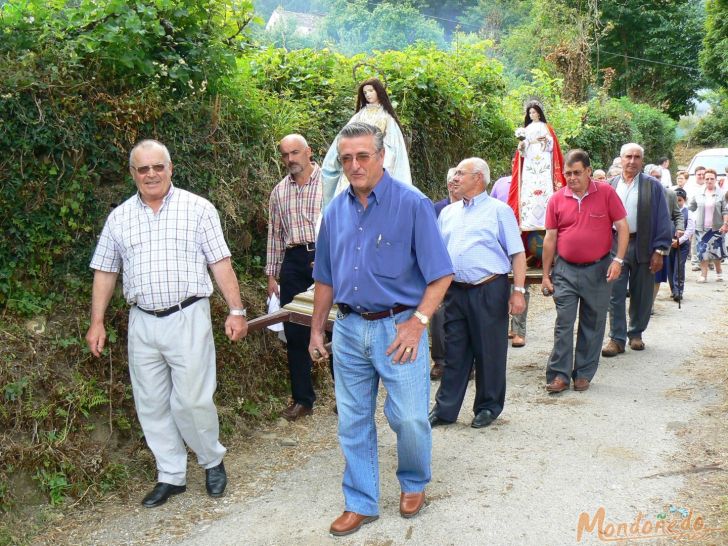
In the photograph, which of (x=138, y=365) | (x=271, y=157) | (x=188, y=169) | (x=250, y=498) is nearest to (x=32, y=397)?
(x=138, y=365)

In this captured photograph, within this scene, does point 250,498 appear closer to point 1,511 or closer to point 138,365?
point 138,365

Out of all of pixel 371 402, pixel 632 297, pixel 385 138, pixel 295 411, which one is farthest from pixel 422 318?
pixel 632 297

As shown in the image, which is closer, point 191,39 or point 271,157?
point 191,39

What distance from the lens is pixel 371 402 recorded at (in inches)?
182

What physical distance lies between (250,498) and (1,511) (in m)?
1.43

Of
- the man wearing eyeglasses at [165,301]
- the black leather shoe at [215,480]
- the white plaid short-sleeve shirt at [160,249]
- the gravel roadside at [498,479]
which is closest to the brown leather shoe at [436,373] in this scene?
the gravel roadside at [498,479]

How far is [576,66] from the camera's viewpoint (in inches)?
1012

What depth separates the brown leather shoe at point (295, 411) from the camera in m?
6.61

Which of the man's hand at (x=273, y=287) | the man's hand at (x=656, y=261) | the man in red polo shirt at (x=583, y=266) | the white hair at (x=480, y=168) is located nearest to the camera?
the white hair at (x=480, y=168)

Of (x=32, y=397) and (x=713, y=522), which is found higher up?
(x=32, y=397)

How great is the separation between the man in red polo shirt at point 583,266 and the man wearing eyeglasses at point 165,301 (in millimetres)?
3466

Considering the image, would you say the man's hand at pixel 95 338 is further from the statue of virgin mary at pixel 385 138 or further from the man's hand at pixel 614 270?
the man's hand at pixel 614 270

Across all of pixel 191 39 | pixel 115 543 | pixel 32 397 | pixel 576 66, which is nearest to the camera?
pixel 115 543

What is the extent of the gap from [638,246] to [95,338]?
6.09 meters
